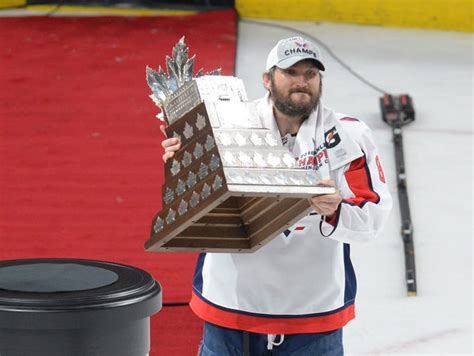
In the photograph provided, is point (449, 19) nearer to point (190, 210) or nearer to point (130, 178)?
point (130, 178)

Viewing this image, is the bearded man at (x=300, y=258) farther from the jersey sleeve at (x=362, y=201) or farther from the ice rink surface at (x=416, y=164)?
the ice rink surface at (x=416, y=164)

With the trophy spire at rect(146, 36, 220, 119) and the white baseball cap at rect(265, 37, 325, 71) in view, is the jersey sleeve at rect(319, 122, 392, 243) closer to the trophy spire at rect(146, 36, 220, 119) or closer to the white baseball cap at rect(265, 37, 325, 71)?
the white baseball cap at rect(265, 37, 325, 71)

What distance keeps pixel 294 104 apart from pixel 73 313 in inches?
34.3

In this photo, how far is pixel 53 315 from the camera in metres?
3.32

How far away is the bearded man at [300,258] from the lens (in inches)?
147

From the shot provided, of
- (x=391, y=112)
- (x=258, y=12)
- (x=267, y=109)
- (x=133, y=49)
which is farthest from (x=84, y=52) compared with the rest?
(x=267, y=109)

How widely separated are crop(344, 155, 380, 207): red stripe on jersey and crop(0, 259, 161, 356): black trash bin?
0.61 m

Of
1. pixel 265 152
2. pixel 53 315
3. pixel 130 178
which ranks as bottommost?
pixel 130 178

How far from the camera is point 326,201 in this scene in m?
3.44

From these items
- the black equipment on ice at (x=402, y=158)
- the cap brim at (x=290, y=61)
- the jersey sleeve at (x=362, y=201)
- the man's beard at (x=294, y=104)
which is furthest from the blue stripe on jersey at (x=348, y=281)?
the black equipment on ice at (x=402, y=158)

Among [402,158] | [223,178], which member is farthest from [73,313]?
[402,158]

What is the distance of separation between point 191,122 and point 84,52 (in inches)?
190

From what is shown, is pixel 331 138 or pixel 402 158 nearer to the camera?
pixel 331 138

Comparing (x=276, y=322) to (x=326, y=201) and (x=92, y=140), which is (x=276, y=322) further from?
(x=92, y=140)
